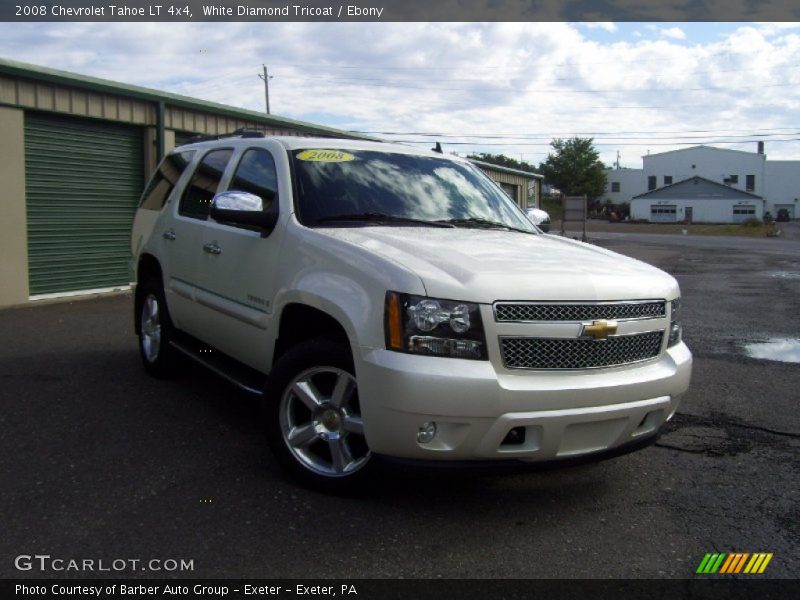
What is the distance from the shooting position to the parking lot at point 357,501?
10.7 feet

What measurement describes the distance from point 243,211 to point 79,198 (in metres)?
8.63

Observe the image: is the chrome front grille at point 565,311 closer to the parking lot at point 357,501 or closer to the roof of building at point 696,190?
the parking lot at point 357,501

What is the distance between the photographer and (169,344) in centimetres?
603

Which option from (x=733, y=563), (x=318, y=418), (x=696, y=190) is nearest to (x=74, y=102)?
(x=318, y=418)

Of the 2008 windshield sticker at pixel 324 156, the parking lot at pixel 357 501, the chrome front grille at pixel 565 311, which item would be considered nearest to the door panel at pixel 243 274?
the 2008 windshield sticker at pixel 324 156

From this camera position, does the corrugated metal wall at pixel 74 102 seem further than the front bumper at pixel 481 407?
Yes

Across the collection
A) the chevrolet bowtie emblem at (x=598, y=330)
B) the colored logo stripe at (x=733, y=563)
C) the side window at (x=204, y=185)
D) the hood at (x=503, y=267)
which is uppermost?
the side window at (x=204, y=185)

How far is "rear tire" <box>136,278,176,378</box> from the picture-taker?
19.7ft

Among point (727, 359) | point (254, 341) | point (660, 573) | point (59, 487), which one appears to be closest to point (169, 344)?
point (254, 341)

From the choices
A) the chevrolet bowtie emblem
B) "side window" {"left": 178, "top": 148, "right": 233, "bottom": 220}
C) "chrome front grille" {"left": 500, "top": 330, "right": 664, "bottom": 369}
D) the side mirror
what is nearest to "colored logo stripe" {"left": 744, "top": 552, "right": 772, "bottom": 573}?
"chrome front grille" {"left": 500, "top": 330, "right": 664, "bottom": 369}

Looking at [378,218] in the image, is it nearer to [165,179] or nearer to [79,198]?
[165,179]

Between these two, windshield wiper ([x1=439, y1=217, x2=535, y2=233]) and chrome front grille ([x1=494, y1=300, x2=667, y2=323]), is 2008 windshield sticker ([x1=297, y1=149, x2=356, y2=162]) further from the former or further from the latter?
chrome front grille ([x1=494, y1=300, x2=667, y2=323])

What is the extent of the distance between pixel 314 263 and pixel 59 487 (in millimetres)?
1724

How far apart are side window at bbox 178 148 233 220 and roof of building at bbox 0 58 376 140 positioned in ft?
12.4
